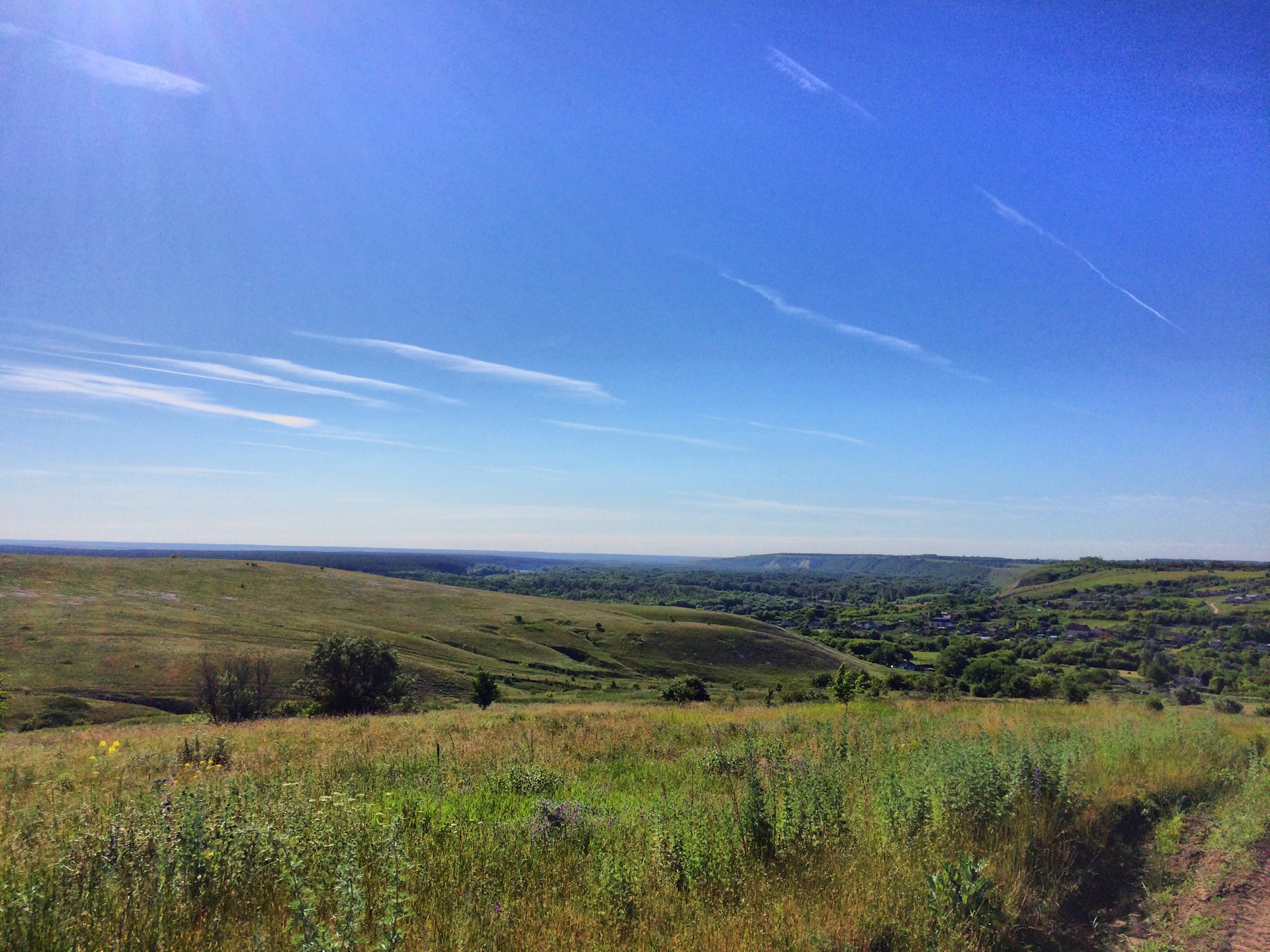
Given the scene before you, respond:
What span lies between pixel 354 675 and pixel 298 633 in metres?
35.6

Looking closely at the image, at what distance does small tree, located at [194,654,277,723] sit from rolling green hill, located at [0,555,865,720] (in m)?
1.53

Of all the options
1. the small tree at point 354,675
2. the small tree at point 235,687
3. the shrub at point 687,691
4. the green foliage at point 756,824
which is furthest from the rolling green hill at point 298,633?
the green foliage at point 756,824

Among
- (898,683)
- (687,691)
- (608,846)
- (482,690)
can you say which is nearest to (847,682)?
(687,691)

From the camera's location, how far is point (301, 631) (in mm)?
70312

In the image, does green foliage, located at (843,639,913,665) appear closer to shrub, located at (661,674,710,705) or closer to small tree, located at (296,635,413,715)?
shrub, located at (661,674,710,705)

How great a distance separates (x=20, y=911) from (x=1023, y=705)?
18237mm

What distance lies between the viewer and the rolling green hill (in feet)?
167

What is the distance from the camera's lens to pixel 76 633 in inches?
2253

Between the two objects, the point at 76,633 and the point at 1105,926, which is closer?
the point at 1105,926

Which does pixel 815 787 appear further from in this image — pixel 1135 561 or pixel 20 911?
pixel 1135 561

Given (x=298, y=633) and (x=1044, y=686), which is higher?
(x=1044, y=686)

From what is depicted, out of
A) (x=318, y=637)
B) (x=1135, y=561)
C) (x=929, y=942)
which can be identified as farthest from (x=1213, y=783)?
(x=1135, y=561)

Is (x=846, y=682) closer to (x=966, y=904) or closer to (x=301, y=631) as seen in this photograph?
(x=966, y=904)

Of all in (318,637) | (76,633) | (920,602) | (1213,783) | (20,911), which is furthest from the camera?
(920,602)
